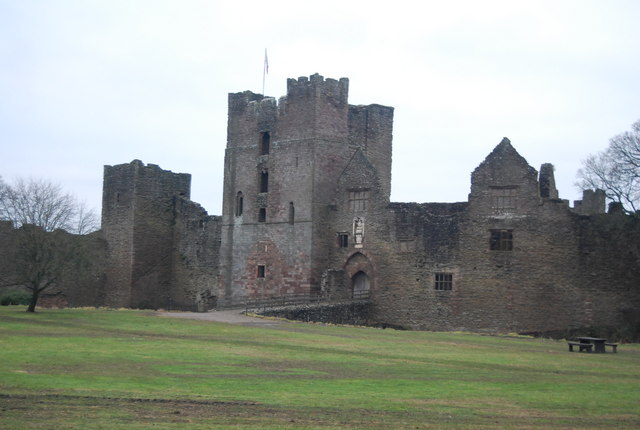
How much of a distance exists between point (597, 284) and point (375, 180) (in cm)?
1255

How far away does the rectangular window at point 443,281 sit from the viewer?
42.7 meters

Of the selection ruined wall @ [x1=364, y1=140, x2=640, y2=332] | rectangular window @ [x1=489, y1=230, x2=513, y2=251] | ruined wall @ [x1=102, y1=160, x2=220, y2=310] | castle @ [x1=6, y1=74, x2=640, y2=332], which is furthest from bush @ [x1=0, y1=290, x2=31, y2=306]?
rectangular window @ [x1=489, y1=230, x2=513, y2=251]

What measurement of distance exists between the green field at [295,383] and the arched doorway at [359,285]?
14839 mm

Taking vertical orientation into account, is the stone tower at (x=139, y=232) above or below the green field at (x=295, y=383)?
above

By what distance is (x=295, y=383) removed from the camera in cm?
1839

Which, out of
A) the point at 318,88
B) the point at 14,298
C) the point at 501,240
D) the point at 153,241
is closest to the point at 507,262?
the point at 501,240

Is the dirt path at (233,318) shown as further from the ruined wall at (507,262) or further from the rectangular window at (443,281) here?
the rectangular window at (443,281)

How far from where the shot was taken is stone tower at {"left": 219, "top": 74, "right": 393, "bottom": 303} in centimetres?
4753

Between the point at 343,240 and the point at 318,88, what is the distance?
8.19 meters

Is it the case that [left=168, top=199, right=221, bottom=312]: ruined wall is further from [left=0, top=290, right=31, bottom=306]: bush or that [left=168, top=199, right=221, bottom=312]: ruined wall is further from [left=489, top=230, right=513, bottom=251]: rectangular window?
[left=489, top=230, right=513, bottom=251]: rectangular window

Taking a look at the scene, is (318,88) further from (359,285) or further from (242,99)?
(359,285)

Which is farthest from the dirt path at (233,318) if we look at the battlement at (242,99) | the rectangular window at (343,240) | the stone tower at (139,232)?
the battlement at (242,99)

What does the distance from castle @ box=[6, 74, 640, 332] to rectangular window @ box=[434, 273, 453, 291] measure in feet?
0.24

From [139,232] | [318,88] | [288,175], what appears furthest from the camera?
[139,232]
